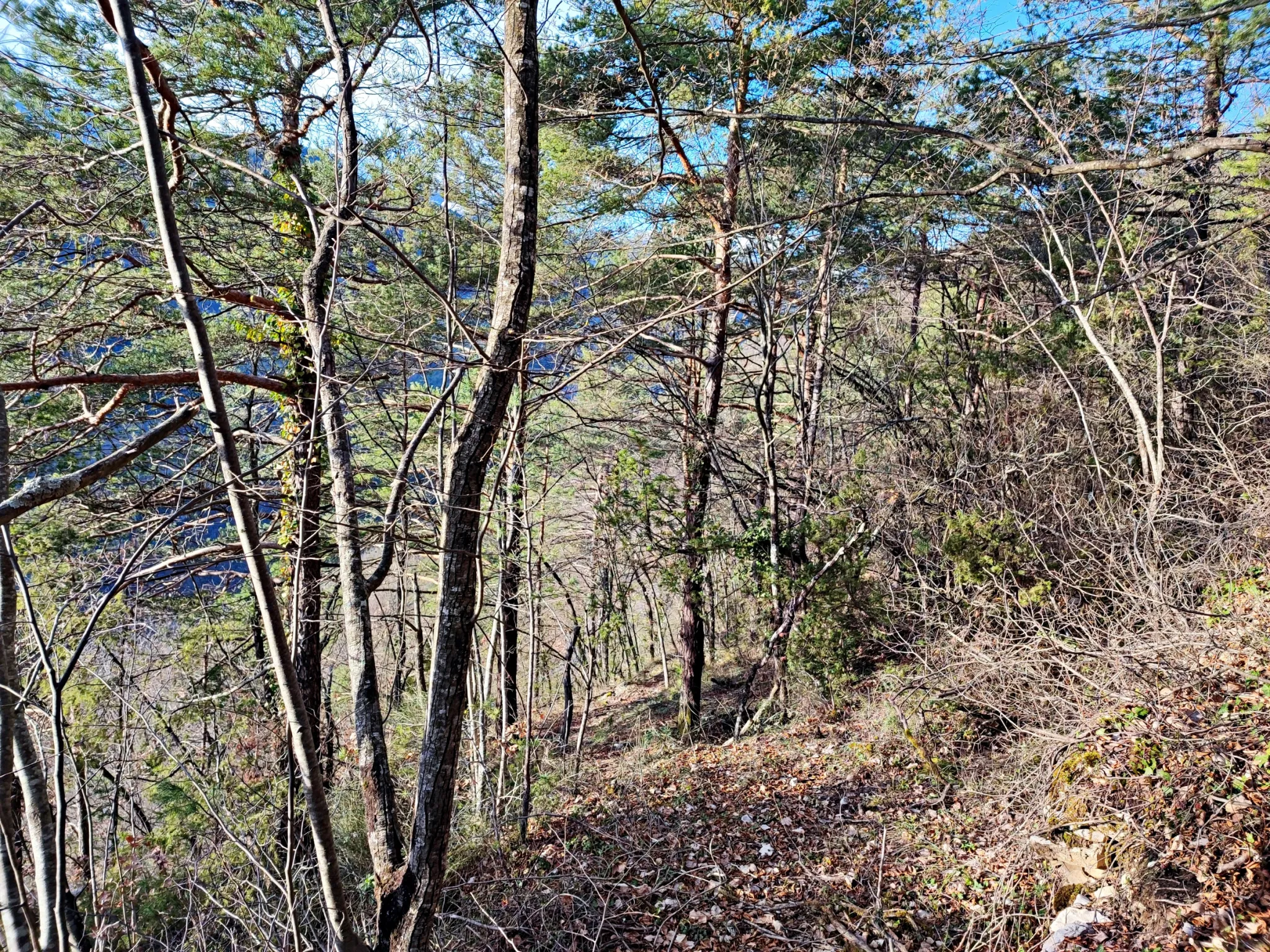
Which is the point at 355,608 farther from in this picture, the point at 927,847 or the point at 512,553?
the point at 927,847

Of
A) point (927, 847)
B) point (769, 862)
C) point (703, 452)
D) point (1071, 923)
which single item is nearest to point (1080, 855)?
point (1071, 923)

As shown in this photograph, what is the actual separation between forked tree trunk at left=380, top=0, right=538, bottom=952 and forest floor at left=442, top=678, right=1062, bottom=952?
1.51 ft

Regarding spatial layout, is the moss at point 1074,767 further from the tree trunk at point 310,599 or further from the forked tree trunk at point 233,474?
the tree trunk at point 310,599

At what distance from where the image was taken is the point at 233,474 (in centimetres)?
146

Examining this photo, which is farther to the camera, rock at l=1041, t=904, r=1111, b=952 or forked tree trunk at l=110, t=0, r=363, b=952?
rock at l=1041, t=904, r=1111, b=952

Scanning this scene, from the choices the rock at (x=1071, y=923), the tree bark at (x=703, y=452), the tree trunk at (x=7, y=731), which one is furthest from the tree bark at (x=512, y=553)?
the rock at (x=1071, y=923)

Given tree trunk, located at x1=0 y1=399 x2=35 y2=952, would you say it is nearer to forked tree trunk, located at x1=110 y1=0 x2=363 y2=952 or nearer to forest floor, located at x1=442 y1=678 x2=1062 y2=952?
forked tree trunk, located at x1=110 y1=0 x2=363 y2=952

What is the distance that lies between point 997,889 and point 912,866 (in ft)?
2.62

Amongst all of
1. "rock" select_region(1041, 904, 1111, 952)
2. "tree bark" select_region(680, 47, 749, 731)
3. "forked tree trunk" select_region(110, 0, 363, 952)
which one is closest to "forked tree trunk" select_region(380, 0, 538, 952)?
"forked tree trunk" select_region(110, 0, 363, 952)

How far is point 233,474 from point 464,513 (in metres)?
1.22

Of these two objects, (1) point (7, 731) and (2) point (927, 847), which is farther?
(2) point (927, 847)

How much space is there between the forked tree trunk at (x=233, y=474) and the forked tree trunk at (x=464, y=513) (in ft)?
2.67

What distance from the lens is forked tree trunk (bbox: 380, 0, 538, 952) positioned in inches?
101

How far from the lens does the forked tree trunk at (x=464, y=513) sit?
2.57m
